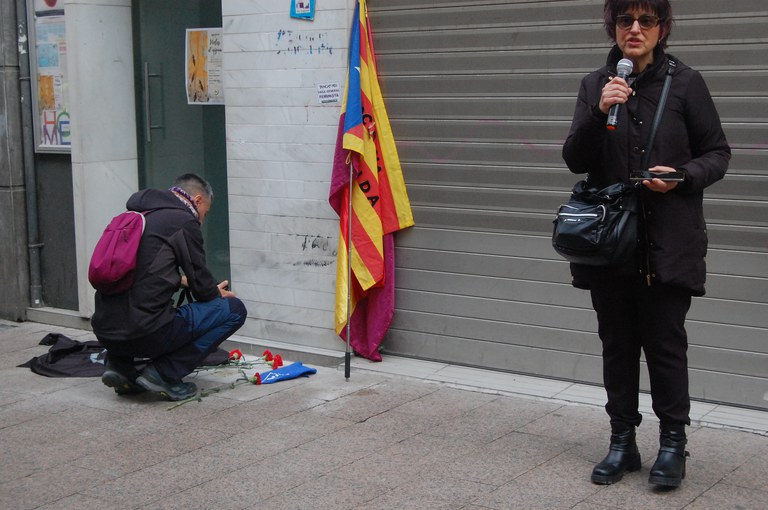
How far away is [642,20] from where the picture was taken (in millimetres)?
4504

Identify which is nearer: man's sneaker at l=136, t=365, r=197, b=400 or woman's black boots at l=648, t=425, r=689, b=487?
woman's black boots at l=648, t=425, r=689, b=487

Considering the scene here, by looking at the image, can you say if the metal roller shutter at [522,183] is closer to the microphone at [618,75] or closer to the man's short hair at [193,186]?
the man's short hair at [193,186]

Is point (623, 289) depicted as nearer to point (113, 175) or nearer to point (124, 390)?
point (124, 390)

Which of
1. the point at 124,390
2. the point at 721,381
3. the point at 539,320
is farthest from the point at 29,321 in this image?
the point at 721,381

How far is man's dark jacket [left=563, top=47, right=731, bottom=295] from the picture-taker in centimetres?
449

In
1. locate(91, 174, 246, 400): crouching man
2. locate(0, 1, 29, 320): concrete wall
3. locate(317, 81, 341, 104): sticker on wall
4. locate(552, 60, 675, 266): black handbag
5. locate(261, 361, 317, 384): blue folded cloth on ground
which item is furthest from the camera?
locate(0, 1, 29, 320): concrete wall

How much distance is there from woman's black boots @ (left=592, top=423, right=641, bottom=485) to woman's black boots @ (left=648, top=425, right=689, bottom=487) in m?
0.17

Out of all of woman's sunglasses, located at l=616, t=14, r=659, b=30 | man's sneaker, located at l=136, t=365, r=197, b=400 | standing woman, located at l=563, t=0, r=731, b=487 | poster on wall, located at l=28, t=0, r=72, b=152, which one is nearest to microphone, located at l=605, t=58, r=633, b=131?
standing woman, located at l=563, t=0, r=731, b=487

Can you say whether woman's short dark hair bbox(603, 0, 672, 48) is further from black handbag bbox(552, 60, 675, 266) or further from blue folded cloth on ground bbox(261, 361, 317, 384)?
blue folded cloth on ground bbox(261, 361, 317, 384)

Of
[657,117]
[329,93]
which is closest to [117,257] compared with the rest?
[329,93]

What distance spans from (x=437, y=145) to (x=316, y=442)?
2.24 m

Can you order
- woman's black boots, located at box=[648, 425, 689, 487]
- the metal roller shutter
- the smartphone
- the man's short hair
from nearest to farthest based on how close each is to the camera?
the smartphone, woman's black boots, located at box=[648, 425, 689, 487], the metal roller shutter, the man's short hair

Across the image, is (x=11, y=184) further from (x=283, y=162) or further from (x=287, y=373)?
(x=287, y=373)

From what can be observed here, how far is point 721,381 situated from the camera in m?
5.91
